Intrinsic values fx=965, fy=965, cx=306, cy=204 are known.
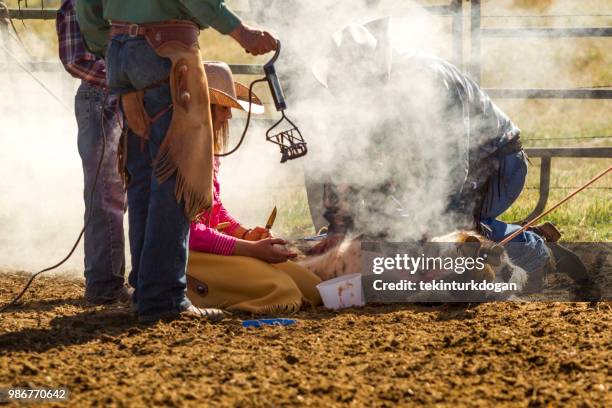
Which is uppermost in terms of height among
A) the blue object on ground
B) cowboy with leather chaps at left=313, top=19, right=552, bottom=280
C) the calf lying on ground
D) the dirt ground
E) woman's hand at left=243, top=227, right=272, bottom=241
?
cowboy with leather chaps at left=313, top=19, right=552, bottom=280

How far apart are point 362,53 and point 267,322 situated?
1423 mm

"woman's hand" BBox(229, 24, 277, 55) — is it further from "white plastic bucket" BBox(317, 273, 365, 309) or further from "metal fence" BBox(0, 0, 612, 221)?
"metal fence" BBox(0, 0, 612, 221)

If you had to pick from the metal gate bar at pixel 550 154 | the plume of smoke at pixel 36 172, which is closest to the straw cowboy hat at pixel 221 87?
the plume of smoke at pixel 36 172

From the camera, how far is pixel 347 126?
17.5 ft

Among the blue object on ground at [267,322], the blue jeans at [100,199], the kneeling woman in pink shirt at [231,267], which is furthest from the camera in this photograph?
the blue jeans at [100,199]

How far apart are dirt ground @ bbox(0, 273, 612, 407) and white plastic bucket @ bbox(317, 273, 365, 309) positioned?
0.07m

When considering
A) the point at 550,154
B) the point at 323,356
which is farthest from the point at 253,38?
the point at 550,154

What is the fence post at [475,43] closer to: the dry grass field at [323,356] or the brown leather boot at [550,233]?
the brown leather boot at [550,233]

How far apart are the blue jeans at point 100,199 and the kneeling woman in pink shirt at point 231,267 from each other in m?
0.54

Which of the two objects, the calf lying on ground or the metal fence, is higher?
the metal fence

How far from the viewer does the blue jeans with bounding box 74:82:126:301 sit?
4801 mm

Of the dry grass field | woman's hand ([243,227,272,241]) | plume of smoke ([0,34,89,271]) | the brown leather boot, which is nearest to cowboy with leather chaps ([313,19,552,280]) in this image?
the brown leather boot

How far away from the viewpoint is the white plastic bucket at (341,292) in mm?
4512

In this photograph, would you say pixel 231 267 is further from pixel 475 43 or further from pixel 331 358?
pixel 475 43
